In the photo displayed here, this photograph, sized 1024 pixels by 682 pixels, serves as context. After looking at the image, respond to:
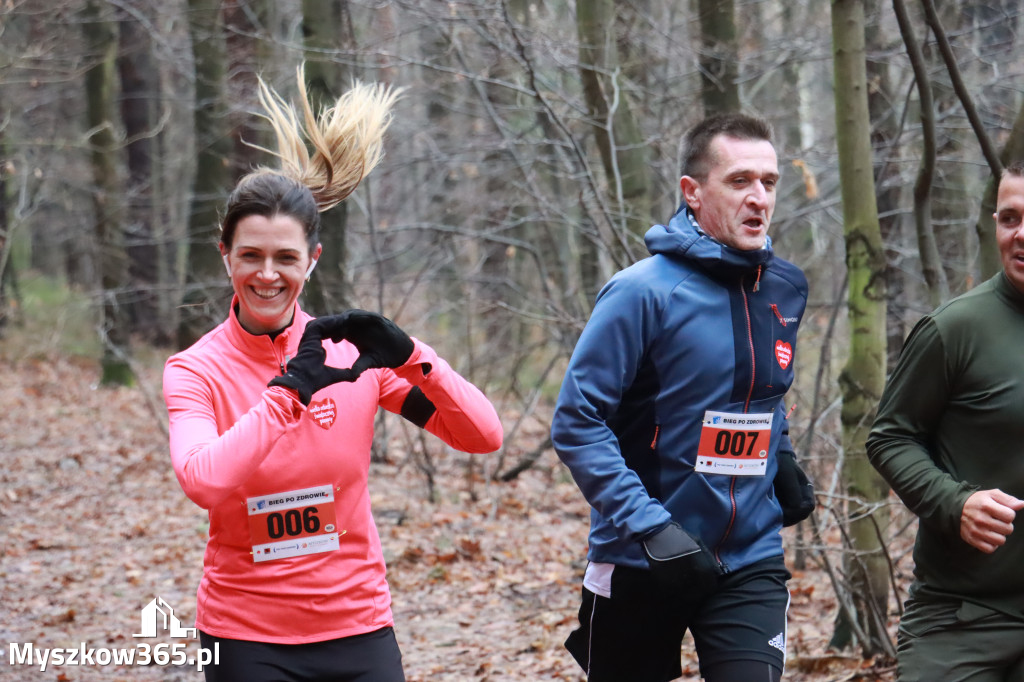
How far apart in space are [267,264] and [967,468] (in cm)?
202

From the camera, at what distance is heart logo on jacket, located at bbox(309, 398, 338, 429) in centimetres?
294

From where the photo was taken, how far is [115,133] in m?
16.7

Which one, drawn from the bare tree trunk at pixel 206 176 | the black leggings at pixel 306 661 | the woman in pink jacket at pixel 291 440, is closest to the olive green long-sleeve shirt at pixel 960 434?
the woman in pink jacket at pixel 291 440

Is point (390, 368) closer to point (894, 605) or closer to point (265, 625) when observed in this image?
point (265, 625)

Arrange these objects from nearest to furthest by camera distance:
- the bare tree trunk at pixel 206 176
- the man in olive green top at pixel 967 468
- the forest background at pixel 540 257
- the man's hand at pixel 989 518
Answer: the man's hand at pixel 989 518
the man in olive green top at pixel 967 468
the forest background at pixel 540 257
the bare tree trunk at pixel 206 176

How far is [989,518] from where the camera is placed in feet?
8.87

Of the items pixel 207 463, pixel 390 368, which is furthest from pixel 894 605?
pixel 207 463

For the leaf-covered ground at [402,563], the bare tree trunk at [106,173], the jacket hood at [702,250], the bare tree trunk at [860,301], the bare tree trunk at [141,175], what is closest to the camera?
the jacket hood at [702,250]

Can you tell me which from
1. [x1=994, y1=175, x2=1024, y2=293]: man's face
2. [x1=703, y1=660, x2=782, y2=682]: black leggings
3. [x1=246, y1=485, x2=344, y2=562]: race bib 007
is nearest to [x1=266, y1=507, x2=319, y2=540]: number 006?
[x1=246, y1=485, x2=344, y2=562]: race bib 007

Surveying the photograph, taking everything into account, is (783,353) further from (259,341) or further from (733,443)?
(259,341)

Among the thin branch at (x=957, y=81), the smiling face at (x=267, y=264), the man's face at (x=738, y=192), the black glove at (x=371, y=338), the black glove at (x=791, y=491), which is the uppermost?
the thin branch at (x=957, y=81)

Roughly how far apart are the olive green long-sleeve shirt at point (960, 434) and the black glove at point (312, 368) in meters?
1.57

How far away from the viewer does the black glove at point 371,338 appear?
2885 millimetres

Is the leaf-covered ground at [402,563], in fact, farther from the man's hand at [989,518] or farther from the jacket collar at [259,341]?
the jacket collar at [259,341]
